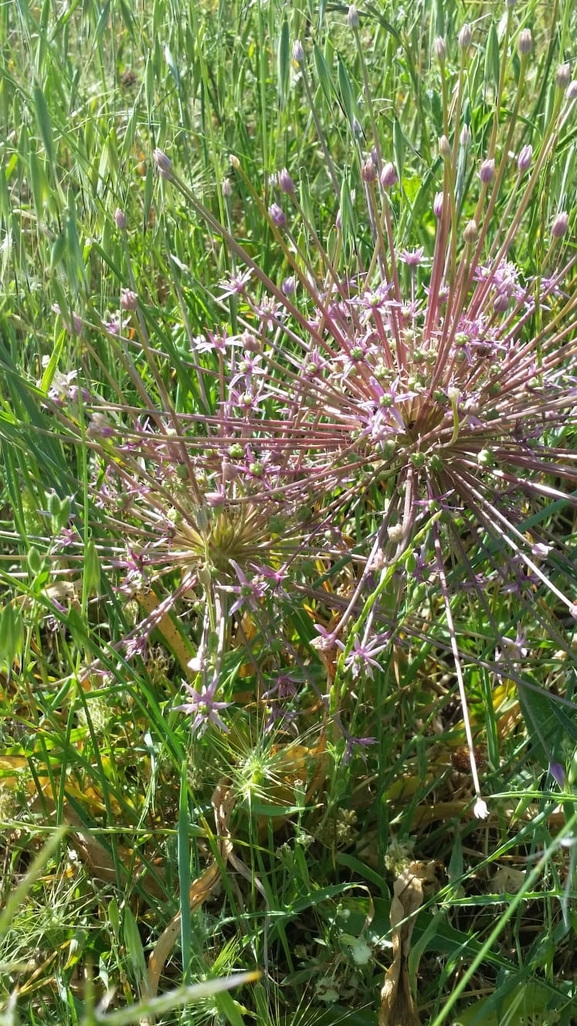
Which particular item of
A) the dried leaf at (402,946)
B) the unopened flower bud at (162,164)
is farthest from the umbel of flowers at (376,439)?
the dried leaf at (402,946)

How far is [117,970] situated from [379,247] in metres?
0.98

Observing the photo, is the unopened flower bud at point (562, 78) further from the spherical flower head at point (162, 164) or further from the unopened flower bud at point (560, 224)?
the spherical flower head at point (162, 164)

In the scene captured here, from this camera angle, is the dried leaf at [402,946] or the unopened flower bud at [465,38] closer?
the dried leaf at [402,946]

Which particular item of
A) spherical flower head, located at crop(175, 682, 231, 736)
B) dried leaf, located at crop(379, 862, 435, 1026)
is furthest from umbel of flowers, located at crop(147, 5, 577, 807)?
dried leaf, located at crop(379, 862, 435, 1026)

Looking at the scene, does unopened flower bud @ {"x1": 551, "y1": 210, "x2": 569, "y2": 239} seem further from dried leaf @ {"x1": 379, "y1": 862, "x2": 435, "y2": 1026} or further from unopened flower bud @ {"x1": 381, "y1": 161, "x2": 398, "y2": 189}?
dried leaf @ {"x1": 379, "y1": 862, "x2": 435, "y2": 1026}

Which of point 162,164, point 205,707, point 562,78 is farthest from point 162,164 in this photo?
point 205,707

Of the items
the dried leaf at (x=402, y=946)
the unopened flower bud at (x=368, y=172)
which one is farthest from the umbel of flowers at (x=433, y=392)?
the dried leaf at (x=402, y=946)

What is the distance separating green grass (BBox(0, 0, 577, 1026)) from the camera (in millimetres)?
1000

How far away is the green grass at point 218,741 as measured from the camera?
3.28 ft

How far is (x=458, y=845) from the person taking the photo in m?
1.10

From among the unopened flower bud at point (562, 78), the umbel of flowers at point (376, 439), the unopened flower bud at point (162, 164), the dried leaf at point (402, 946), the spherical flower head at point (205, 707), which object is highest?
the unopened flower bud at point (562, 78)

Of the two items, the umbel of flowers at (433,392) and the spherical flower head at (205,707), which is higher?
the umbel of flowers at (433,392)

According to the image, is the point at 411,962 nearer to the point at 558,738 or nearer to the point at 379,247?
the point at 558,738

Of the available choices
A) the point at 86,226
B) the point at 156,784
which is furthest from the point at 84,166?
the point at 156,784
